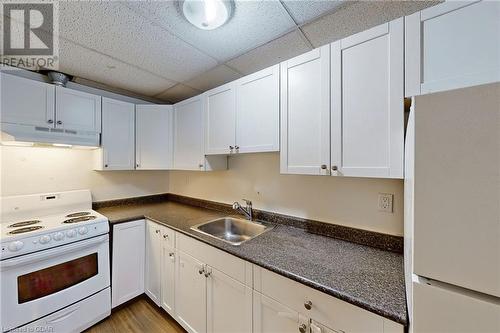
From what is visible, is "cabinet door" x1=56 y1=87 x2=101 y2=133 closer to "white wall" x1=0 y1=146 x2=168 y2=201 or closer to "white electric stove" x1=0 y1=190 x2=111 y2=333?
"white wall" x1=0 y1=146 x2=168 y2=201

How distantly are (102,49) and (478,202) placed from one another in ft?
7.31

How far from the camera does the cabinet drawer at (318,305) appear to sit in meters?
0.84

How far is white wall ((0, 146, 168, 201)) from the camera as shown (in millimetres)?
Result: 1848

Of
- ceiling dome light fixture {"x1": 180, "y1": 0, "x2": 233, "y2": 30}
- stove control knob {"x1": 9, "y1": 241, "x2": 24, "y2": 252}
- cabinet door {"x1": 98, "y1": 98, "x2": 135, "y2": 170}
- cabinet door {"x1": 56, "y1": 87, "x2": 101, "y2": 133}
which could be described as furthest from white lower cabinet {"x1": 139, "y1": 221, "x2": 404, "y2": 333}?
ceiling dome light fixture {"x1": 180, "y1": 0, "x2": 233, "y2": 30}

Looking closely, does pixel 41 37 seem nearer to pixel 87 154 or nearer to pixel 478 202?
pixel 87 154

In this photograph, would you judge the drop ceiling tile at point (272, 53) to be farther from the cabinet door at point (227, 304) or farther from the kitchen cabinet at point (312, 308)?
the cabinet door at point (227, 304)

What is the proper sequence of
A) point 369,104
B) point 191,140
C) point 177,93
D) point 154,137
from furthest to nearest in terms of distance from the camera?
point 177,93 < point 154,137 < point 191,140 < point 369,104

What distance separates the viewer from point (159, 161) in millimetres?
2463

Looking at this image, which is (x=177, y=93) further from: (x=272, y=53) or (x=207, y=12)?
(x=207, y=12)

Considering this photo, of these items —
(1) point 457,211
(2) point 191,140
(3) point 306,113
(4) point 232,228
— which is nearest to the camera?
(1) point 457,211

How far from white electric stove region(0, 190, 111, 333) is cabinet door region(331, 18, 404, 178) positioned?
2086 millimetres

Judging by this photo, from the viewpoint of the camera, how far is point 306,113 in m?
1.35

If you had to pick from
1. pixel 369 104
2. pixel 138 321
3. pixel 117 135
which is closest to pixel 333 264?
pixel 369 104

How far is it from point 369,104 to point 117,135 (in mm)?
2435
